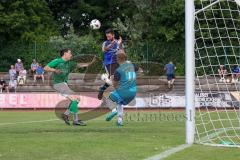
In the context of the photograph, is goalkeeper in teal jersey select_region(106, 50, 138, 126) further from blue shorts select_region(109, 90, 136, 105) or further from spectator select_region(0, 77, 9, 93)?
spectator select_region(0, 77, 9, 93)

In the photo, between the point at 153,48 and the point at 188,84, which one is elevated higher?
the point at 153,48

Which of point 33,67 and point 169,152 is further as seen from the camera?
point 33,67

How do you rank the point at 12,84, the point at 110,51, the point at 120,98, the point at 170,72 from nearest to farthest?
1. the point at 120,98
2. the point at 110,51
3. the point at 170,72
4. the point at 12,84

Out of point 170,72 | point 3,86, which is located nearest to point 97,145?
Answer: point 170,72

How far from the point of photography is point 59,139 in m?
10.8

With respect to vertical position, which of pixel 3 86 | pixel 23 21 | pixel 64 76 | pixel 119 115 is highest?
pixel 23 21

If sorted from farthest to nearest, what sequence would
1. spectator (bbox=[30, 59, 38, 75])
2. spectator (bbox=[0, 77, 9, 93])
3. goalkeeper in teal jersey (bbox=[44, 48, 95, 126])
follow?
1. spectator (bbox=[30, 59, 38, 75])
2. spectator (bbox=[0, 77, 9, 93])
3. goalkeeper in teal jersey (bbox=[44, 48, 95, 126])

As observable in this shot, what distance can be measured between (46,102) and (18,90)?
4.61m

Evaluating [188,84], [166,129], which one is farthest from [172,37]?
[188,84]

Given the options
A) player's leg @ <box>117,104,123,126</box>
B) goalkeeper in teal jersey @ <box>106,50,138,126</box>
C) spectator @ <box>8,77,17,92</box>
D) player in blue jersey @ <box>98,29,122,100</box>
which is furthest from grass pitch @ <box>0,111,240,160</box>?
spectator @ <box>8,77,17,92</box>

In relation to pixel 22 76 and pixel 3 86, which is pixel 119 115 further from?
pixel 22 76

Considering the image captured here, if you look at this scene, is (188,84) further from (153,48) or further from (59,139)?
(153,48)

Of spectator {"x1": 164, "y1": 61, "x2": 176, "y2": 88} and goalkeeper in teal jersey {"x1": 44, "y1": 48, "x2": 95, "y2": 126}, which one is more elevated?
spectator {"x1": 164, "y1": 61, "x2": 176, "y2": 88}

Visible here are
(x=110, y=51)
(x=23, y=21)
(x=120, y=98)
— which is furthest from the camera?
(x=23, y=21)
